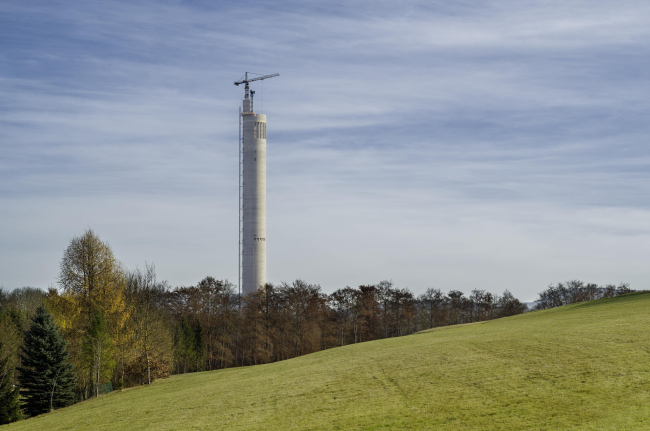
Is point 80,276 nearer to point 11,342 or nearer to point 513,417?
point 11,342

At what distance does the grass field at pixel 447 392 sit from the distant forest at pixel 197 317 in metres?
16.4

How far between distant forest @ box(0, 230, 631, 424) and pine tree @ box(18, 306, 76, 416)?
2.16 meters

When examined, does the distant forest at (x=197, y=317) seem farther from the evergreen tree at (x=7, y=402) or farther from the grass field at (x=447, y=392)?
the grass field at (x=447, y=392)

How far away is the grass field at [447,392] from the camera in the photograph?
23.3 meters

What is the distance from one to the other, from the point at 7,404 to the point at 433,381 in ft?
125

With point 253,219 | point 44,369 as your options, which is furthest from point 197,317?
point 253,219

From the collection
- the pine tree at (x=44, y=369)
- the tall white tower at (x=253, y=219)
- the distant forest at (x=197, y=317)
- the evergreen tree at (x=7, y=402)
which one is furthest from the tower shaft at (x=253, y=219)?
the evergreen tree at (x=7, y=402)

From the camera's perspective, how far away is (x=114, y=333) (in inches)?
2366

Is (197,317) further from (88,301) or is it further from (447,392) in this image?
(447,392)

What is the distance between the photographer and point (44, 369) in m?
51.6

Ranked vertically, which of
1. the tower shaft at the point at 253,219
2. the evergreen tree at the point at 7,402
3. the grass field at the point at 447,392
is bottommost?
the evergreen tree at the point at 7,402

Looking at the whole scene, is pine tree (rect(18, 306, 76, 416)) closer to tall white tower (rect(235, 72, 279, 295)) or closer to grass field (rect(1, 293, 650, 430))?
grass field (rect(1, 293, 650, 430))

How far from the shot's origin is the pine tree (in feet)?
167

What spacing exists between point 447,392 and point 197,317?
7696 centimetres
